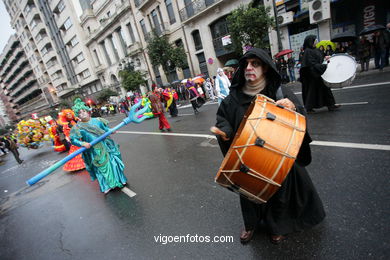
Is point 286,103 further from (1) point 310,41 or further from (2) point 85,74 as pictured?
(2) point 85,74

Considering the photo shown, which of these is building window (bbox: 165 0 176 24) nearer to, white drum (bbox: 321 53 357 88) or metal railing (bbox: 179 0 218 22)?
metal railing (bbox: 179 0 218 22)

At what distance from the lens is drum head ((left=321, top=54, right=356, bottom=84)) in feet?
16.0

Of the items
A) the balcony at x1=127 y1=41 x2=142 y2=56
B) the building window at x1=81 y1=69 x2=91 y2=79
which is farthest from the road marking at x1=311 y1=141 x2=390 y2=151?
the building window at x1=81 y1=69 x2=91 y2=79

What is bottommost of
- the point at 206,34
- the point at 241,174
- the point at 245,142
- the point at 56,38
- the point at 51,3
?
the point at 241,174

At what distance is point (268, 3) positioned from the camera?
1516 centimetres

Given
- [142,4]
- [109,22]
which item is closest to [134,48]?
[142,4]

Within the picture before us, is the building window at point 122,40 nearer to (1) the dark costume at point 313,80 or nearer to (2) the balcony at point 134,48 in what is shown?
(2) the balcony at point 134,48

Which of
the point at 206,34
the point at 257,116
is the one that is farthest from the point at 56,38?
the point at 257,116

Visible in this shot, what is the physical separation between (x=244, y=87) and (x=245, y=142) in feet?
2.42

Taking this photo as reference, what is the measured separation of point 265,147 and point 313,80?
5023 millimetres

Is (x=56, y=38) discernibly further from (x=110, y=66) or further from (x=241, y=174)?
(x=241, y=174)

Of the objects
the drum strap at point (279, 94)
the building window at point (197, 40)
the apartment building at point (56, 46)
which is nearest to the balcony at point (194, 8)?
the building window at point (197, 40)

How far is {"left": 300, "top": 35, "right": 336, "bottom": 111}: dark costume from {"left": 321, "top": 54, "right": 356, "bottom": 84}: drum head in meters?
0.22

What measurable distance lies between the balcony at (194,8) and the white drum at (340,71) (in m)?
16.2
